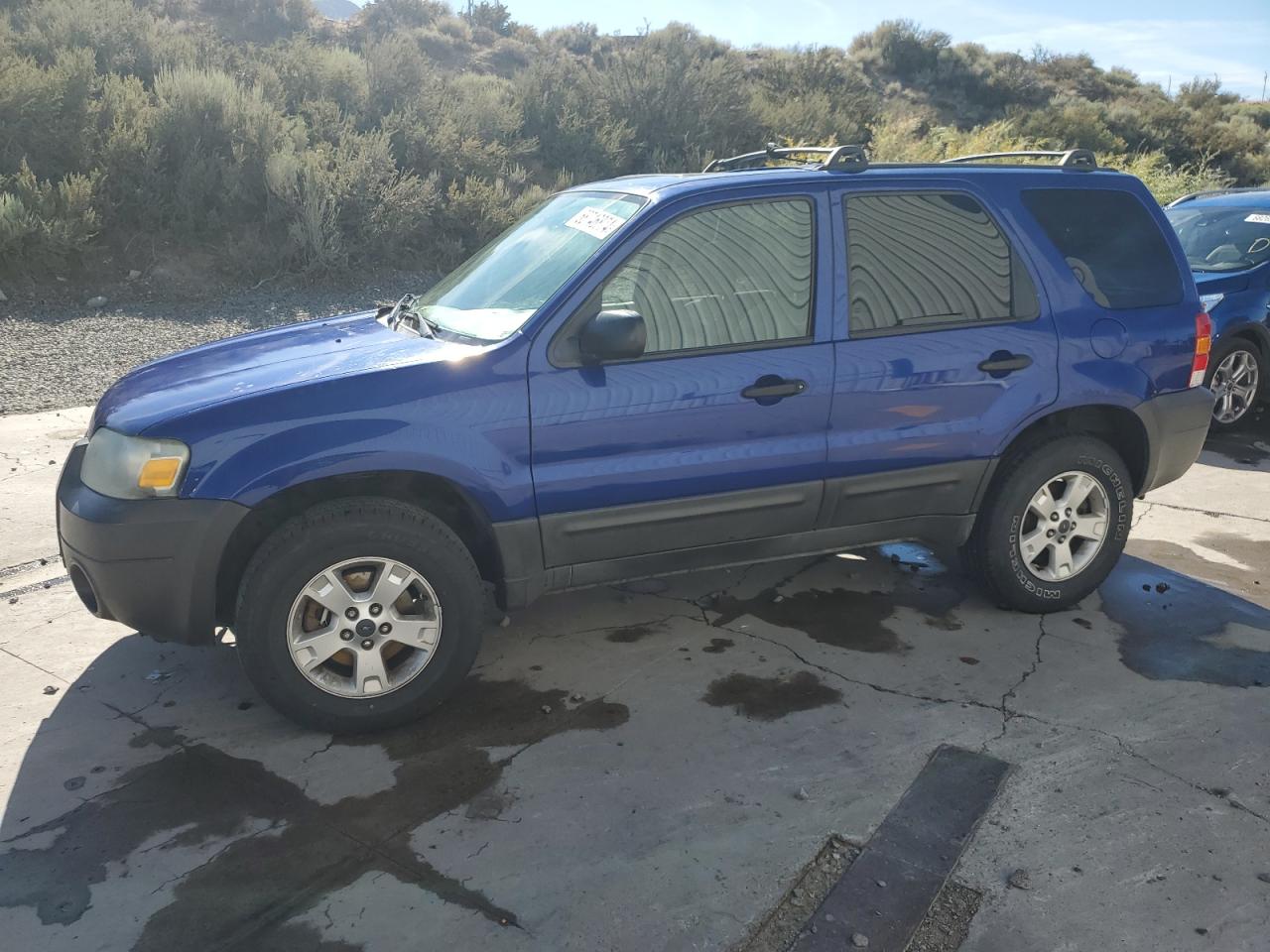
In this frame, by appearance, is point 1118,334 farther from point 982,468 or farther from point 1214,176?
point 1214,176

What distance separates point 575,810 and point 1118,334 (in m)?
3.17

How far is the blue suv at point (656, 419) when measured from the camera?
→ 12.4 ft

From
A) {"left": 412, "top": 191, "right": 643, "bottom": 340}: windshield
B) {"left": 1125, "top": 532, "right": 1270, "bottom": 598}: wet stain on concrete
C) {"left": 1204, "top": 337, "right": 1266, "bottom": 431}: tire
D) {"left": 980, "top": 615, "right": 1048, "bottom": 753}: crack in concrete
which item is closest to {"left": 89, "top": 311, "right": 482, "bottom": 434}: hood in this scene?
{"left": 412, "top": 191, "right": 643, "bottom": 340}: windshield

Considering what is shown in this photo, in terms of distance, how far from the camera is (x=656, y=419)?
163 inches

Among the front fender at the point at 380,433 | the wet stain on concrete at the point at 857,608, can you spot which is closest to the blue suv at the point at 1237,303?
the wet stain on concrete at the point at 857,608

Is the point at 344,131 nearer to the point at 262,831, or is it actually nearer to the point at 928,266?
the point at 928,266

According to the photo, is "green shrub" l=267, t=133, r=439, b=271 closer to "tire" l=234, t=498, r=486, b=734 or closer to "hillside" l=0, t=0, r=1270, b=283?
"hillside" l=0, t=0, r=1270, b=283

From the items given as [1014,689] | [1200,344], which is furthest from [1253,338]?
[1014,689]

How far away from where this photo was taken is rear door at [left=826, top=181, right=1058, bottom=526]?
14.7ft

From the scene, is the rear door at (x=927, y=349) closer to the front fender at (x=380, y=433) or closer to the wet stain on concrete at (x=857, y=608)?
the wet stain on concrete at (x=857, y=608)

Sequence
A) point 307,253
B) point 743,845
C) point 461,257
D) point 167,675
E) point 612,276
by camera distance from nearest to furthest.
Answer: point 743,845 < point 612,276 < point 167,675 < point 307,253 < point 461,257

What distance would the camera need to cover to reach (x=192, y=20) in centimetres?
2238

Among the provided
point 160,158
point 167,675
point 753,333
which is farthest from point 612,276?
point 160,158

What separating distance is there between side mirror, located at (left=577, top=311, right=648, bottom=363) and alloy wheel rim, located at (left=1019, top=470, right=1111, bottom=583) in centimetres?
205
